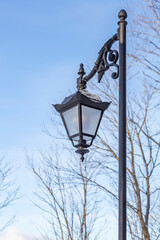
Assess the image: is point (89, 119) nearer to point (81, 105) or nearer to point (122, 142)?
point (81, 105)

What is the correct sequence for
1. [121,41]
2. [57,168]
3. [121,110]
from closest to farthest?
[121,110]
[121,41]
[57,168]

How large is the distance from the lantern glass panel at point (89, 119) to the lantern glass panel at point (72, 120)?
59mm

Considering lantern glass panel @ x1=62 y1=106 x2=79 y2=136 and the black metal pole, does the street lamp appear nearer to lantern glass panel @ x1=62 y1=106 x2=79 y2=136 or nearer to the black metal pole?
lantern glass panel @ x1=62 y1=106 x2=79 y2=136

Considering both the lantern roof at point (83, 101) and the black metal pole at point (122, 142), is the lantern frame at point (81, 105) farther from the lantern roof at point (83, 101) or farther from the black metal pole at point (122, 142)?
the black metal pole at point (122, 142)

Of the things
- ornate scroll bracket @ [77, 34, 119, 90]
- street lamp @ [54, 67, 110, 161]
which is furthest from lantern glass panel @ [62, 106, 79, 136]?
ornate scroll bracket @ [77, 34, 119, 90]

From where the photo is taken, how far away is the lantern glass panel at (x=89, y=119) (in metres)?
3.34

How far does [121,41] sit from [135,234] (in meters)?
5.91

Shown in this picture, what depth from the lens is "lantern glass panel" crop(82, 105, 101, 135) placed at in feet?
11.0

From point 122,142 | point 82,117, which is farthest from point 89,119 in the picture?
point 122,142

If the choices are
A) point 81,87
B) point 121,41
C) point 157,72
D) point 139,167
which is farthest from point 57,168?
point 121,41

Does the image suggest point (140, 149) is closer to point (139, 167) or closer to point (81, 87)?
point (139, 167)

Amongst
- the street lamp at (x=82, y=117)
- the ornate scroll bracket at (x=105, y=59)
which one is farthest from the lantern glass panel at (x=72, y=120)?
the ornate scroll bracket at (x=105, y=59)

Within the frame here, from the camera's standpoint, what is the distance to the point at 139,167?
8.30 metres

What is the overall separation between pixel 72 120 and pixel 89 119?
5.7 inches
